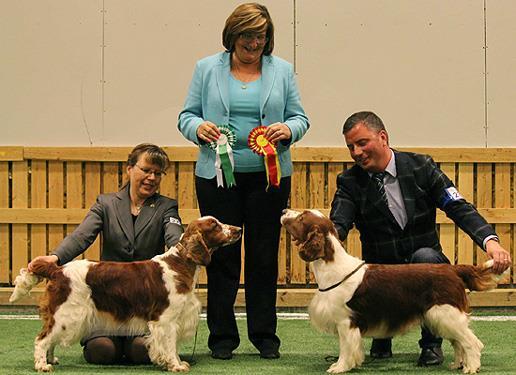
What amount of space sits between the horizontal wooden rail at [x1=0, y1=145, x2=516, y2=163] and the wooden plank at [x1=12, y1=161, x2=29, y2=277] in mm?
100

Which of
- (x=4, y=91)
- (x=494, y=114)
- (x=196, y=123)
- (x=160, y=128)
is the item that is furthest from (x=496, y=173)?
(x=4, y=91)

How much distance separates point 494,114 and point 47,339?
4.32 m

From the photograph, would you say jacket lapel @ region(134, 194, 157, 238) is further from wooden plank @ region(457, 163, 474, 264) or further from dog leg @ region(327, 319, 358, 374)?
wooden plank @ region(457, 163, 474, 264)

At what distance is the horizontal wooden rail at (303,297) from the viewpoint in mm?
7684

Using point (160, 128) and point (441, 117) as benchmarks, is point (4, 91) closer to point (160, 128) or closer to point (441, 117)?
point (160, 128)

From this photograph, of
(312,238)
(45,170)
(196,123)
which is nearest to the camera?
(312,238)

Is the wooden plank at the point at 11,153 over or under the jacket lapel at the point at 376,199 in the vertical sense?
over

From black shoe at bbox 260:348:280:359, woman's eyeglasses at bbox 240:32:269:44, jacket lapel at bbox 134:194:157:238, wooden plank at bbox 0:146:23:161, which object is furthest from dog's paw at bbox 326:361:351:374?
wooden plank at bbox 0:146:23:161

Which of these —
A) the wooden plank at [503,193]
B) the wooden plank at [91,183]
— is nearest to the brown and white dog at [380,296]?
the wooden plank at [503,193]

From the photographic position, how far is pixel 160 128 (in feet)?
25.6

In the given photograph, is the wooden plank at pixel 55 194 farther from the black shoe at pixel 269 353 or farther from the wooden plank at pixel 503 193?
the wooden plank at pixel 503 193

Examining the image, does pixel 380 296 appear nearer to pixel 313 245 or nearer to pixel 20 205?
pixel 313 245

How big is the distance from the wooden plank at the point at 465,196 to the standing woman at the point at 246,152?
105 inches

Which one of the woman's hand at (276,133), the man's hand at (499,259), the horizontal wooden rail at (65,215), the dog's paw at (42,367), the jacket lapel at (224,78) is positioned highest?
the jacket lapel at (224,78)
